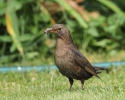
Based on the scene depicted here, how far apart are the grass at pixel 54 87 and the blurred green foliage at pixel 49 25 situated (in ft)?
5.40

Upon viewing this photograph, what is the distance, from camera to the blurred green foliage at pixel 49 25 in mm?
9758

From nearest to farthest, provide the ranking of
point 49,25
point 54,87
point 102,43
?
point 54,87 < point 49,25 < point 102,43

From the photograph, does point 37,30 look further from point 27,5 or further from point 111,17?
point 111,17

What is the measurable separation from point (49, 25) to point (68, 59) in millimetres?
4095

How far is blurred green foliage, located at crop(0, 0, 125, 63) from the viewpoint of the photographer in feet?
32.0

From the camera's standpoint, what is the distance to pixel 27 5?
1020 centimetres

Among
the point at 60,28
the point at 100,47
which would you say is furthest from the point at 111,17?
the point at 60,28

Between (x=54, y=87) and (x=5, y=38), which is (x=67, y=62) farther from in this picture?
(x=5, y=38)

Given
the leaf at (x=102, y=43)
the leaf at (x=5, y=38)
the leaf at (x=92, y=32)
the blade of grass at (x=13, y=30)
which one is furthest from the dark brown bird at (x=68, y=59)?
the leaf at (x=102, y=43)

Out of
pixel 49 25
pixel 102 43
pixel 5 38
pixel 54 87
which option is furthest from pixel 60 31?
pixel 102 43

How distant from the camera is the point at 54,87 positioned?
270 inches

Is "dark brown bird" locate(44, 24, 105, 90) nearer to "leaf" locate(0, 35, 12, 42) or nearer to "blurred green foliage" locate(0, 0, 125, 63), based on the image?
"blurred green foliage" locate(0, 0, 125, 63)

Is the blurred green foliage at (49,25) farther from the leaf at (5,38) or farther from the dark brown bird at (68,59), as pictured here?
the dark brown bird at (68,59)

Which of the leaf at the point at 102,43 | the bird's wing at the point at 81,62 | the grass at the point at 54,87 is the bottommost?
the leaf at the point at 102,43
